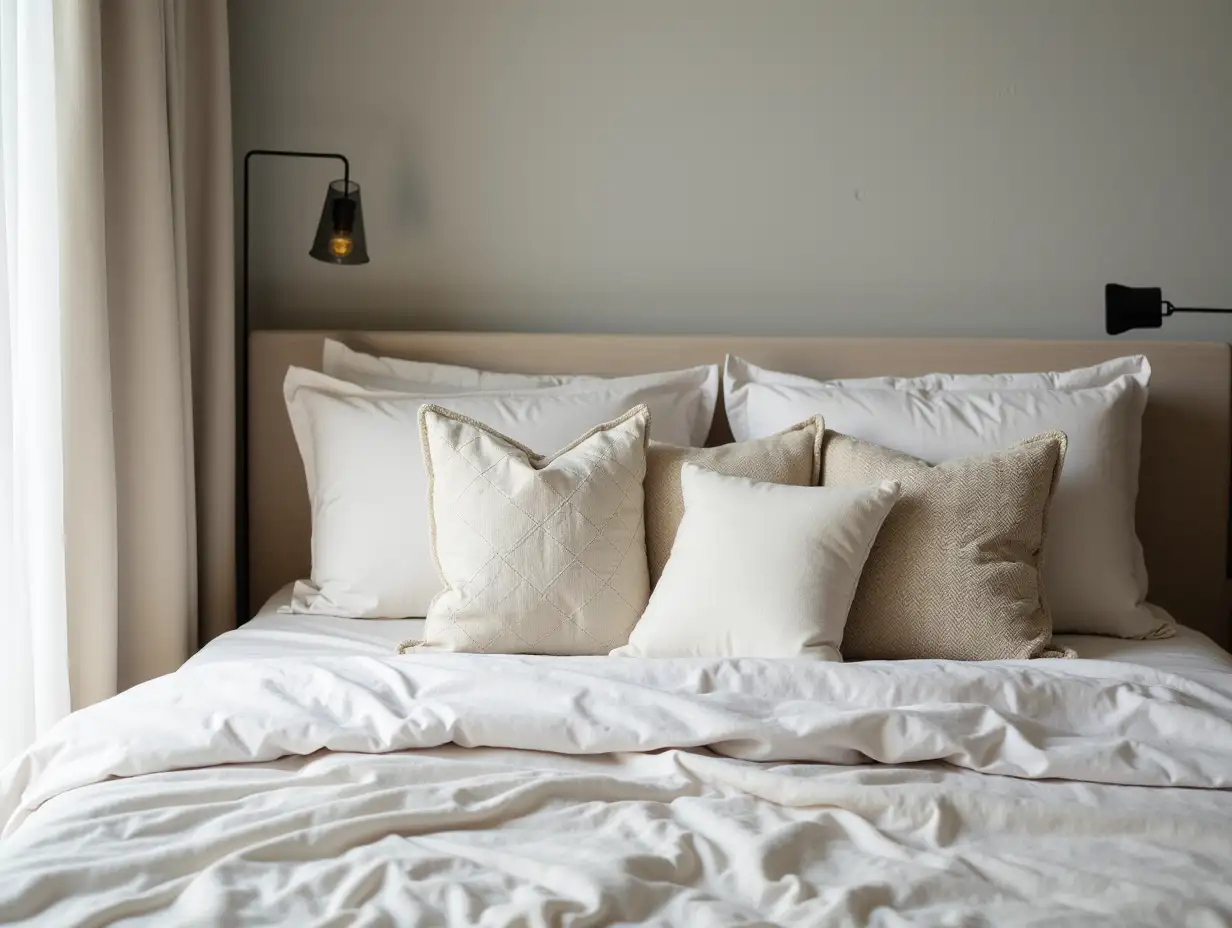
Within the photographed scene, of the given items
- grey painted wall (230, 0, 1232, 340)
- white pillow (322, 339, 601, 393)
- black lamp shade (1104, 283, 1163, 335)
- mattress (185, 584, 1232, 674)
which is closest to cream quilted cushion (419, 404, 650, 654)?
mattress (185, 584, 1232, 674)

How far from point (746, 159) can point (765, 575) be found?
134 centimetres

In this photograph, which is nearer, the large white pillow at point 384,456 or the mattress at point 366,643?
the mattress at point 366,643

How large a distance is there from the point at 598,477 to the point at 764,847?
3.08ft

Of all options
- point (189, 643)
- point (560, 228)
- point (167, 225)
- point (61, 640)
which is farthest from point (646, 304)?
point (61, 640)

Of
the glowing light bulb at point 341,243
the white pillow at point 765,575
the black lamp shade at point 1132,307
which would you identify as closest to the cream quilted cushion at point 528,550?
the white pillow at point 765,575

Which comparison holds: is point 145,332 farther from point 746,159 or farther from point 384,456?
point 746,159

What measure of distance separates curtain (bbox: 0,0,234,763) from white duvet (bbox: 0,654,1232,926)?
461 mm

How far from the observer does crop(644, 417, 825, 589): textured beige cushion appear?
86.3 inches

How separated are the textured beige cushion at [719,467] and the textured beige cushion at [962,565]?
0.15 m

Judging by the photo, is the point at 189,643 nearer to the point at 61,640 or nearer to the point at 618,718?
the point at 61,640

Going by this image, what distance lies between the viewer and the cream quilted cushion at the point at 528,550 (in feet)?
6.64

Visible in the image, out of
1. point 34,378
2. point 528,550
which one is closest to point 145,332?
point 34,378

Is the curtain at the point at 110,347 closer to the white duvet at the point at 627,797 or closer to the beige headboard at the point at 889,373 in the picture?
the beige headboard at the point at 889,373

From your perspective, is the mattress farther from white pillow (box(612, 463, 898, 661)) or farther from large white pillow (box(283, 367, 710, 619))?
white pillow (box(612, 463, 898, 661))
